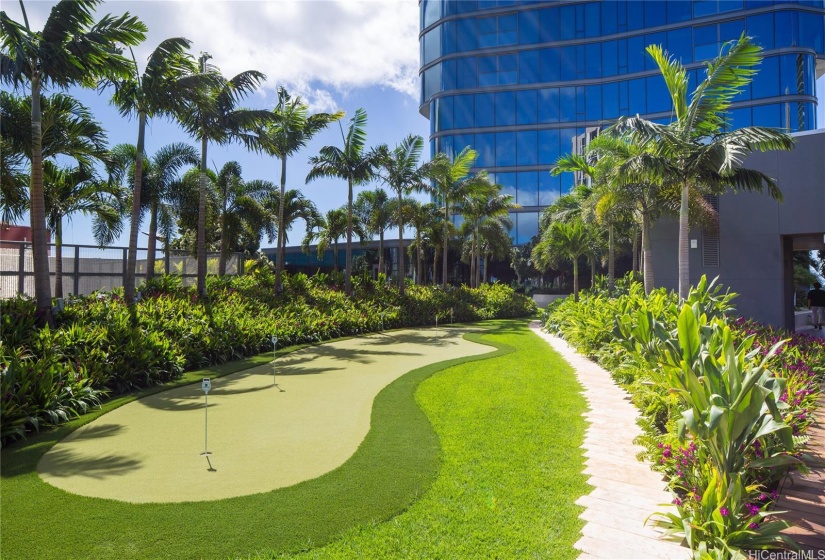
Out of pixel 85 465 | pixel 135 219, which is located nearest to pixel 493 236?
pixel 135 219

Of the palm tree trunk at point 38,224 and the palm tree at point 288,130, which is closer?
the palm tree trunk at point 38,224

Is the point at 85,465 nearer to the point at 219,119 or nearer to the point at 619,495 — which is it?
the point at 619,495

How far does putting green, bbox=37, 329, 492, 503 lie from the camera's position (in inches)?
194

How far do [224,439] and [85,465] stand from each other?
4.80 ft

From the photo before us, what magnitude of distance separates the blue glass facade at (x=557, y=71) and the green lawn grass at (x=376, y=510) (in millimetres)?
32198

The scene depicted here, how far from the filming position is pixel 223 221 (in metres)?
22.4

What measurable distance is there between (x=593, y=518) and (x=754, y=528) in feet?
3.75

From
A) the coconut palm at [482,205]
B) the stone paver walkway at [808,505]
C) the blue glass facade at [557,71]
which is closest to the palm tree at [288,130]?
the coconut palm at [482,205]

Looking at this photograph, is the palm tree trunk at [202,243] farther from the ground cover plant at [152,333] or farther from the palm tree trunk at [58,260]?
the palm tree trunk at [58,260]

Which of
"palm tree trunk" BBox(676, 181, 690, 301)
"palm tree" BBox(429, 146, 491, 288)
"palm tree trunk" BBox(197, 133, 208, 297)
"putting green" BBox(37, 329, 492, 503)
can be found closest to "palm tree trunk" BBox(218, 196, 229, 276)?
"palm tree trunk" BBox(197, 133, 208, 297)

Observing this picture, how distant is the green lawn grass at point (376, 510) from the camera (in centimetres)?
379

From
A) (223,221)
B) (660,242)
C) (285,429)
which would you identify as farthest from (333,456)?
(223,221)

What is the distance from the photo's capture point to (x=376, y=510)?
172 inches

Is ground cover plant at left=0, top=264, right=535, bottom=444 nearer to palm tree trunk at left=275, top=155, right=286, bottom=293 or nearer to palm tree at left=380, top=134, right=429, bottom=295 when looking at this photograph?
palm tree trunk at left=275, top=155, right=286, bottom=293
